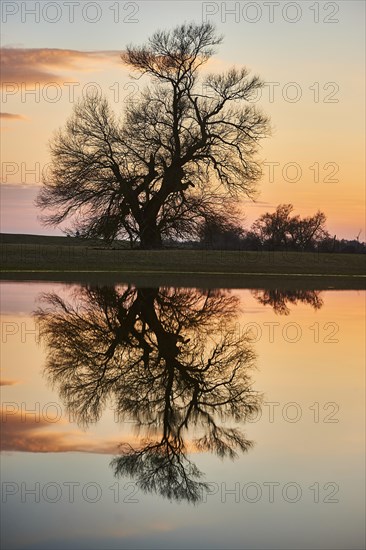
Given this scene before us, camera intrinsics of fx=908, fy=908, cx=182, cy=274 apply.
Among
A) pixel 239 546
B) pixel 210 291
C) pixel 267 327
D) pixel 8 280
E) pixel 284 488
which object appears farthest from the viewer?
pixel 8 280

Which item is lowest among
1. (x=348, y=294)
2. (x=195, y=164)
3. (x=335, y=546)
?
(x=335, y=546)

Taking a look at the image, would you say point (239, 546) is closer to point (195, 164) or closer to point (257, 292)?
point (257, 292)

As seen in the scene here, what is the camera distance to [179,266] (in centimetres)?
4297

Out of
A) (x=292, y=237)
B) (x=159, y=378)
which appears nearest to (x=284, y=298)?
(x=159, y=378)

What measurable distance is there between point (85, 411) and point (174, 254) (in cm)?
3499

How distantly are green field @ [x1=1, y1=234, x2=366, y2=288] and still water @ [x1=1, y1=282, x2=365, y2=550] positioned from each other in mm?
21096

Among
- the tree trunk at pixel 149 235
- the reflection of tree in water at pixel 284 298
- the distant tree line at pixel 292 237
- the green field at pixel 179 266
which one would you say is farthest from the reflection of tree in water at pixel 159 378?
the distant tree line at pixel 292 237

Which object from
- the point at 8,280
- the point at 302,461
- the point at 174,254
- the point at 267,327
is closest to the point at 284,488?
the point at 302,461

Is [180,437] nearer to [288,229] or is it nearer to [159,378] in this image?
[159,378]

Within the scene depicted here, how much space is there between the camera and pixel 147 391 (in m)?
10.9

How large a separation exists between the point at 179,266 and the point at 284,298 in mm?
15443

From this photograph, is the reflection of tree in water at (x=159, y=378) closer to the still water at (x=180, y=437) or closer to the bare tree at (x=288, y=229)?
the still water at (x=180, y=437)

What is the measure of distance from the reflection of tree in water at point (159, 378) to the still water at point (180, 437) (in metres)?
0.03

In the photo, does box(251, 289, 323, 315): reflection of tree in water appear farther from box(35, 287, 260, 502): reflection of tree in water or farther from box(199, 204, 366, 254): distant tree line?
box(199, 204, 366, 254): distant tree line
